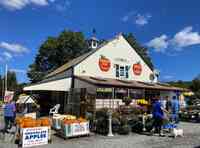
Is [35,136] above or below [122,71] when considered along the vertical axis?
below

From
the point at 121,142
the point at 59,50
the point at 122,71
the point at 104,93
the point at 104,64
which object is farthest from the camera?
the point at 59,50

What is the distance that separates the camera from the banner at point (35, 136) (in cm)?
1003

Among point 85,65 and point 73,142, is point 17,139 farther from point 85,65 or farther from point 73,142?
point 85,65

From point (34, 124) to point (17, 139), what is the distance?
45.9 inches

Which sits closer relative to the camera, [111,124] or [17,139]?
[17,139]

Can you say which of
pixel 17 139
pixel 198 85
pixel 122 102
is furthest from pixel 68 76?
pixel 198 85

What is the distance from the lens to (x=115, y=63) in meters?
24.5

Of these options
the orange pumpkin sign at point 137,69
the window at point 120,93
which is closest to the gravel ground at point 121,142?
the window at point 120,93

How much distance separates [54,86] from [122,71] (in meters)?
7.24

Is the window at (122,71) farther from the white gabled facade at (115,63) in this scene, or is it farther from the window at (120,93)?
the window at (120,93)

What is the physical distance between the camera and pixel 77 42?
4534 cm

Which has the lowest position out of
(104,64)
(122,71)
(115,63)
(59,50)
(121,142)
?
(121,142)

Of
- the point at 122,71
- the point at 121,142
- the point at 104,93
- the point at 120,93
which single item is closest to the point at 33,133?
the point at 121,142

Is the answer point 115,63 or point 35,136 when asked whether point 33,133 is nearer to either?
point 35,136
